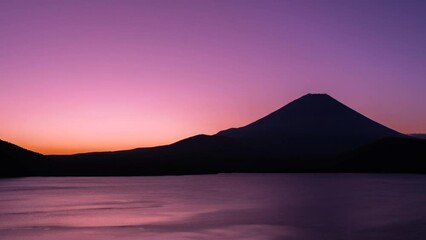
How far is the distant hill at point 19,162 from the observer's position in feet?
408

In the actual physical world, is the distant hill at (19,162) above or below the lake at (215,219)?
above

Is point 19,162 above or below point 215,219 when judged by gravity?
above

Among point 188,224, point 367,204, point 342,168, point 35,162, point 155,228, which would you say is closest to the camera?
point 155,228

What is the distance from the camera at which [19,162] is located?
132 meters

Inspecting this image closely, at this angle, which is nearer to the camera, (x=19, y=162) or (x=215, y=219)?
(x=215, y=219)

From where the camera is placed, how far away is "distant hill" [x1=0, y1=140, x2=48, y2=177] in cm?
12425

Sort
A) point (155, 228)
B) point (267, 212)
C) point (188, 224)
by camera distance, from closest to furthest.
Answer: point (155, 228)
point (188, 224)
point (267, 212)

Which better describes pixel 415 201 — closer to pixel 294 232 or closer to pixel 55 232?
pixel 294 232

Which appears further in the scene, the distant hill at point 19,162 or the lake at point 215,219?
the distant hill at point 19,162

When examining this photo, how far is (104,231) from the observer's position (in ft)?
86.8

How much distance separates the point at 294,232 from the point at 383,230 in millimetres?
4474

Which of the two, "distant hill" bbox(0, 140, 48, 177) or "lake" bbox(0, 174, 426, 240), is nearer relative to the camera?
"lake" bbox(0, 174, 426, 240)

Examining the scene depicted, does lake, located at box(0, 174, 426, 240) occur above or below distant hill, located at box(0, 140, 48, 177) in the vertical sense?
below

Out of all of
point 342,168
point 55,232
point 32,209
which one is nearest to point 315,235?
point 55,232
